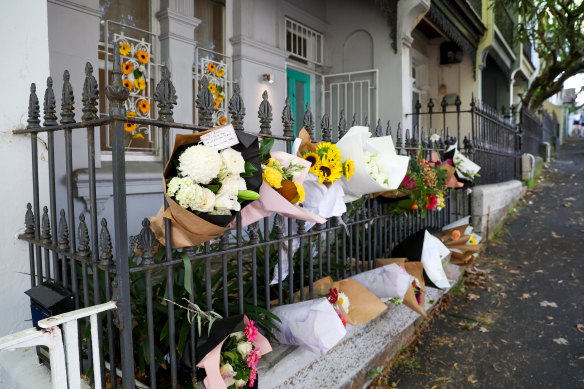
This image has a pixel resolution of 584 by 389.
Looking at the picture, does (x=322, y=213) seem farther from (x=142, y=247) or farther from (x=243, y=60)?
(x=243, y=60)

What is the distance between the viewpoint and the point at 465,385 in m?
2.54

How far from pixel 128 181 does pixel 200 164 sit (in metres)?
3.02

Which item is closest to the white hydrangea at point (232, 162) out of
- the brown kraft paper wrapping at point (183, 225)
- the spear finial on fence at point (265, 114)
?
the brown kraft paper wrapping at point (183, 225)

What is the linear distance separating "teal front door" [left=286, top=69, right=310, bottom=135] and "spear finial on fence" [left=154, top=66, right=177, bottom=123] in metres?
5.60

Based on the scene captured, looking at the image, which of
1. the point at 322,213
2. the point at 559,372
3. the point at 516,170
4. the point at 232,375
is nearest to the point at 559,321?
the point at 559,372

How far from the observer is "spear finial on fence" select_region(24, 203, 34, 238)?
6.22ft

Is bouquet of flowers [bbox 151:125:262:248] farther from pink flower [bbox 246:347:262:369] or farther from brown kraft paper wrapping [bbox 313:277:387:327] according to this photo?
brown kraft paper wrapping [bbox 313:277:387:327]

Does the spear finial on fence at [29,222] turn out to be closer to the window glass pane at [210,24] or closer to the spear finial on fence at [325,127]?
the spear finial on fence at [325,127]

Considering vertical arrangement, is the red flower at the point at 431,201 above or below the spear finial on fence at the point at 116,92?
below

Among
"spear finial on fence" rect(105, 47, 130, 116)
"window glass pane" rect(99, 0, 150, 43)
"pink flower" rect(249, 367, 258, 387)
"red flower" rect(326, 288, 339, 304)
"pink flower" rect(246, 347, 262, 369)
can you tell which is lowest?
"pink flower" rect(249, 367, 258, 387)

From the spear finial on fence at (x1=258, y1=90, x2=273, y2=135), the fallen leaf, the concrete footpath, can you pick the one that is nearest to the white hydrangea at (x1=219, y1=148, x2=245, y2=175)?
the spear finial on fence at (x1=258, y1=90, x2=273, y2=135)

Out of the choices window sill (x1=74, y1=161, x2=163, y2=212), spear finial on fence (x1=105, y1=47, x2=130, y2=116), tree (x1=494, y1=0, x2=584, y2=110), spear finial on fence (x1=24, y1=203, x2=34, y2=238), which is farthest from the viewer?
tree (x1=494, y1=0, x2=584, y2=110)

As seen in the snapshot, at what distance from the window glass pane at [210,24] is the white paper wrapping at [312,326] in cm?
457

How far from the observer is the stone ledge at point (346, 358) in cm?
195
